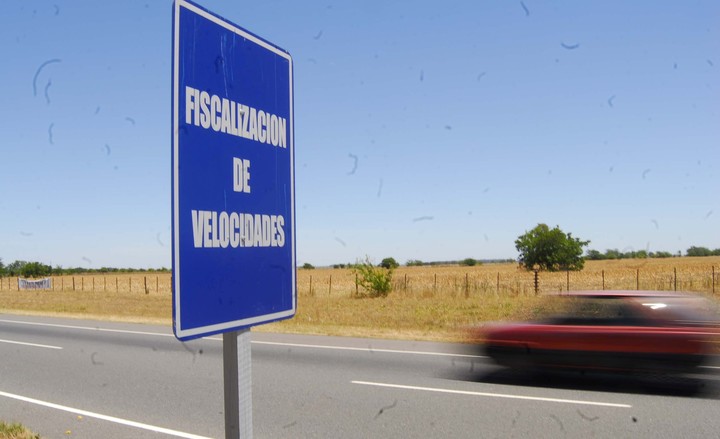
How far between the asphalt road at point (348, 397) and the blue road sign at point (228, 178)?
490 cm

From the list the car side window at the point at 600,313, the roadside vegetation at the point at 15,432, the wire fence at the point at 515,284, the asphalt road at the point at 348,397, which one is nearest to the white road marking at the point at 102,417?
the asphalt road at the point at 348,397

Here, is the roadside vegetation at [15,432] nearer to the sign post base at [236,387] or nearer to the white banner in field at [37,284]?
the sign post base at [236,387]

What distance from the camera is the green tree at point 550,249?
75.0 meters

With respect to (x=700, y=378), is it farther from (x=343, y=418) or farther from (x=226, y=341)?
(x=226, y=341)

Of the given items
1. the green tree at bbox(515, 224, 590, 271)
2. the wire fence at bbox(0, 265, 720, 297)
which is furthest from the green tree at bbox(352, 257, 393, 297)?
the green tree at bbox(515, 224, 590, 271)

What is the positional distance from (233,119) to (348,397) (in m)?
6.94

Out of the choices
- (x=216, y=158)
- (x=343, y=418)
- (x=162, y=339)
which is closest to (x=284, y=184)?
(x=216, y=158)

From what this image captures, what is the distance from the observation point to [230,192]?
2125mm

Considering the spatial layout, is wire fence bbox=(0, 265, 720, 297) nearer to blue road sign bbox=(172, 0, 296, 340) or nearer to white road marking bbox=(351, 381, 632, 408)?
white road marking bbox=(351, 381, 632, 408)

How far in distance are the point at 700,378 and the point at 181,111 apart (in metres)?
9.59

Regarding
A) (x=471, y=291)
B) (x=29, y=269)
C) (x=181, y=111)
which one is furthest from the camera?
(x=29, y=269)

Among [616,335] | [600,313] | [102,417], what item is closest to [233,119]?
[102,417]

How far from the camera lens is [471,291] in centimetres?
3041

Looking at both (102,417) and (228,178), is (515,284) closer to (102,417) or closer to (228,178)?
(102,417)
